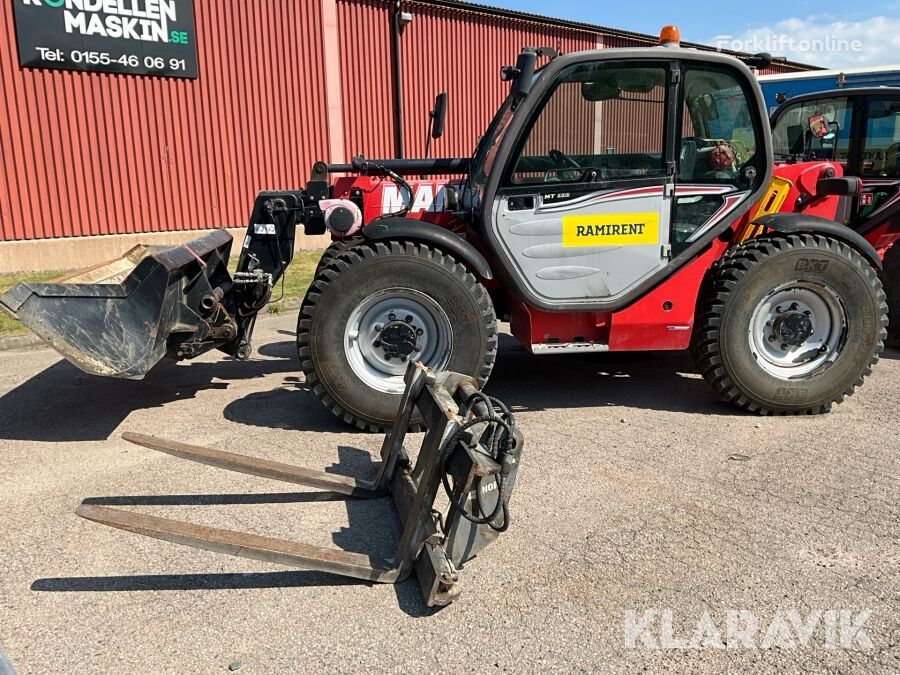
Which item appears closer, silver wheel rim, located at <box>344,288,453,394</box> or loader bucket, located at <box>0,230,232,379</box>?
loader bucket, located at <box>0,230,232,379</box>

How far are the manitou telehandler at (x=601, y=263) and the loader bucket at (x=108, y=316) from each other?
0.30 ft

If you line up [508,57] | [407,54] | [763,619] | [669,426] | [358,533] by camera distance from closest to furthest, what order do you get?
[763,619]
[358,533]
[669,426]
[407,54]
[508,57]

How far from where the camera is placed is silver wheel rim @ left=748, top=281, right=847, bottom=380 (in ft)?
16.1

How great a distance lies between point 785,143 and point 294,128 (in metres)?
8.33

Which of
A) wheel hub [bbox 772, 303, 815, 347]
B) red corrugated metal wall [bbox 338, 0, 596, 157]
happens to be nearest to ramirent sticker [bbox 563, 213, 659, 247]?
wheel hub [bbox 772, 303, 815, 347]

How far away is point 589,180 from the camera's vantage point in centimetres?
464

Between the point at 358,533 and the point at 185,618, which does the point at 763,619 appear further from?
the point at 185,618

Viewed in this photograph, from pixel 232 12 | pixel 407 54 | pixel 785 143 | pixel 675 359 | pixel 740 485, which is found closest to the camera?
pixel 740 485

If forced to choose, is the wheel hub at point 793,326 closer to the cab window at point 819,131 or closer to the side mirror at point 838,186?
the side mirror at point 838,186

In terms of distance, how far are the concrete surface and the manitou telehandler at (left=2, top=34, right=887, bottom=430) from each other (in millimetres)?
489

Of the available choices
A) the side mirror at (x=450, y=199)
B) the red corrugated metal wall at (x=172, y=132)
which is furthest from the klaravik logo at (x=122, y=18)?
the side mirror at (x=450, y=199)

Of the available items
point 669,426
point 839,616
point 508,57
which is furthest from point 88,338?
point 508,57

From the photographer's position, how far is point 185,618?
2824mm

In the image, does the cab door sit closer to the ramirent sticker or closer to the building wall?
the ramirent sticker
